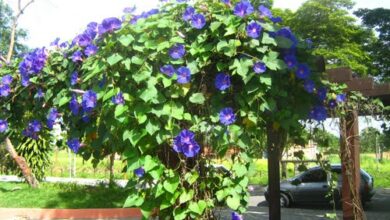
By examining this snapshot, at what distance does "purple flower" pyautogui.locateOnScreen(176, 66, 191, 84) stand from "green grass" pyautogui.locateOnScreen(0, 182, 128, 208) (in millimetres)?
7300

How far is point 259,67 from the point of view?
274 centimetres


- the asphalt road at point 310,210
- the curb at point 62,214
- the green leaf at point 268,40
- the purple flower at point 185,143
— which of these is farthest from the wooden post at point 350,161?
the asphalt road at point 310,210

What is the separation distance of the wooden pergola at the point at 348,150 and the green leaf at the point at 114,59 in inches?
46.8

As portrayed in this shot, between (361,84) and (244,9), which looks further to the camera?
(361,84)

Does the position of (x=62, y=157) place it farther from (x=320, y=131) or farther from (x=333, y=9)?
(x=320, y=131)

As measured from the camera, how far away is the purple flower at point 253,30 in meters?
2.74

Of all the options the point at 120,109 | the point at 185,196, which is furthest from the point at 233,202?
the point at 120,109

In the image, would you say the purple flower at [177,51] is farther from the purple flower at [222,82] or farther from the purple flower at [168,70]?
the purple flower at [222,82]

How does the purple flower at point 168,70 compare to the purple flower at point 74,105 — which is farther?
the purple flower at point 74,105

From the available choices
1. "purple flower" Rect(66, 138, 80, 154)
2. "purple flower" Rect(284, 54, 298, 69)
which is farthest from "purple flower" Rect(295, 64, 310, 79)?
"purple flower" Rect(66, 138, 80, 154)

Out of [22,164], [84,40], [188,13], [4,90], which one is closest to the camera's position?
[188,13]

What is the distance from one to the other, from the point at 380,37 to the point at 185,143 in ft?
67.5

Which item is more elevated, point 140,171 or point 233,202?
point 140,171

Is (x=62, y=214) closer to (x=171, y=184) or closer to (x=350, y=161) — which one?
(x=350, y=161)
